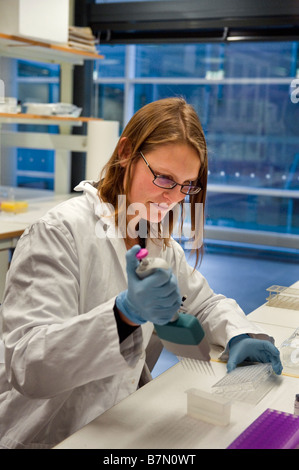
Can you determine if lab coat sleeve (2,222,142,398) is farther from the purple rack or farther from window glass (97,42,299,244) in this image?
window glass (97,42,299,244)

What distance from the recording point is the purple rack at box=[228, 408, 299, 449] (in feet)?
→ 3.52

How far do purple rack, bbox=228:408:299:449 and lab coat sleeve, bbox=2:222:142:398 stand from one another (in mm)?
266

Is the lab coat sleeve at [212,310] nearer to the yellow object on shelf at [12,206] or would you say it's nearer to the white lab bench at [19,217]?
the white lab bench at [19,217]

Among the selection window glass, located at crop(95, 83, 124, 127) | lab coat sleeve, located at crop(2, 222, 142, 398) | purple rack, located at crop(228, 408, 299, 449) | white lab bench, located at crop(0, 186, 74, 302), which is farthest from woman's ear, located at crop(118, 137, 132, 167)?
window glass, located at crop(95, 83, 124, 127)

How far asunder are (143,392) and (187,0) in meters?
3.52

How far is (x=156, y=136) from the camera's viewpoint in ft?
4.62

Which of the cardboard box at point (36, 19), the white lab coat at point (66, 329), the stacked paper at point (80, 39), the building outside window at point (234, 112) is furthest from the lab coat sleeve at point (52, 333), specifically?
the building outside window at point (234, 112)

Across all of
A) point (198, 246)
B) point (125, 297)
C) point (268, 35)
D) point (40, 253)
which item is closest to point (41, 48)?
point (268, 35)

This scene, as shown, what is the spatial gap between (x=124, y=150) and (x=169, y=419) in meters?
0.69

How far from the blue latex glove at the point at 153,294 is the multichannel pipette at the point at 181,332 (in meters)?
0.02

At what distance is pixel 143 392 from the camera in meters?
1.32

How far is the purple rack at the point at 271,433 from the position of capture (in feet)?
3.52
